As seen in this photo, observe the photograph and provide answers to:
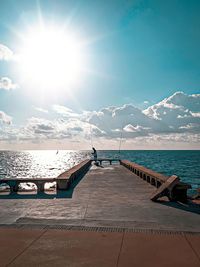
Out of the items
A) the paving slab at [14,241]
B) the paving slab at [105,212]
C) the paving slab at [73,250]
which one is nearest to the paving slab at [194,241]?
the paving slab at [105,212]

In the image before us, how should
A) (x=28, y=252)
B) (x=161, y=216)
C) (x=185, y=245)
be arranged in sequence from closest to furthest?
1. (x=28, y=252)
2. (x=185, y=245)
3. (x=161, y=216)

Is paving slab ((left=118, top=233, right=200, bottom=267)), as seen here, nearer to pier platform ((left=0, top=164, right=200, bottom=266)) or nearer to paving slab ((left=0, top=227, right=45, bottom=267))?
pier platform ((left=0, top=164, right=200, bottom=266))

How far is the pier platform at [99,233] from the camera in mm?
4855

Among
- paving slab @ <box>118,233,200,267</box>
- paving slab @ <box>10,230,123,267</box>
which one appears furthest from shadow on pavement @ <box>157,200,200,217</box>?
paving slab @ <box>10,230,123,267</box>

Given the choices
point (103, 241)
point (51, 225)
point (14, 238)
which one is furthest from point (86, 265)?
point (51, 225)

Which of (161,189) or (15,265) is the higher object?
(161,189)

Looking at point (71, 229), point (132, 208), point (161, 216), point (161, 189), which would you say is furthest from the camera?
point (161, 189)

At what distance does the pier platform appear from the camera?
486cm

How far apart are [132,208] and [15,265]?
5346 millimetres

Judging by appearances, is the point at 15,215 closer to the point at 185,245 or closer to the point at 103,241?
the point at 103,241

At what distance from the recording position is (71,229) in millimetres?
6668

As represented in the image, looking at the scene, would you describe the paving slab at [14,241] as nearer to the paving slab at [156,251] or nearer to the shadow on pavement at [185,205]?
the paving slab at [156,251]

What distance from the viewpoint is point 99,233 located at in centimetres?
627

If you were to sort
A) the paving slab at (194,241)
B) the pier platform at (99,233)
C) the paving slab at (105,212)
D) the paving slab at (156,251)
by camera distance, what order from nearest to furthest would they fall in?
the paving slab at (156,251) → the pier platform at (99,233) → the paving slab at (194,241) → the paving slab at (105,212)
